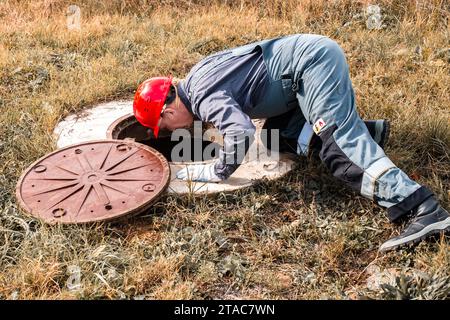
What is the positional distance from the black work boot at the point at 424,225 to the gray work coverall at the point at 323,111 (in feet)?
0.19

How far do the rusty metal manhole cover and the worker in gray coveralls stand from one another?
249 millimetres

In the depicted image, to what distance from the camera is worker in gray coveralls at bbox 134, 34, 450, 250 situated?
329 centimetres

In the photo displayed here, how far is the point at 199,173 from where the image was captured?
3854 millimetres

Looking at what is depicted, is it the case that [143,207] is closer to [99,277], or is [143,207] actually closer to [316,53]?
[99,277]

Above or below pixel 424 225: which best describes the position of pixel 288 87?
above

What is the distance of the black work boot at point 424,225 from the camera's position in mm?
3170

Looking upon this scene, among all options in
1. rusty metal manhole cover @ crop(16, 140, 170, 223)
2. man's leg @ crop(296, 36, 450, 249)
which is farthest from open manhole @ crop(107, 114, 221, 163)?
man's leg @ crop(296, 36, 450, 249)

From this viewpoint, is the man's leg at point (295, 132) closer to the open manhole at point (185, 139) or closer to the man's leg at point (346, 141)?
the man's leg at point (346, 141)

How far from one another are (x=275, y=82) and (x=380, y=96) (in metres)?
1.38

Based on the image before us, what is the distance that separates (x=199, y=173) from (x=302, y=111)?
767 mm

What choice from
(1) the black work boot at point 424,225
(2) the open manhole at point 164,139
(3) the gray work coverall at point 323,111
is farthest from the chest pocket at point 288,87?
(1) the black work boot at point 424,225

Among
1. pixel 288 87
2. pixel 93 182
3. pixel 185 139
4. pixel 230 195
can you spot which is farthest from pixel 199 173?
pixel 185 139

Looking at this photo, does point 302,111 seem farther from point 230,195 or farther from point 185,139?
point 185,139

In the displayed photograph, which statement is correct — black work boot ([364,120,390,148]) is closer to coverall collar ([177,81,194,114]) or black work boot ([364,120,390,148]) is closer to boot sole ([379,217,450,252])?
boot sole ([379,217,450,252])
